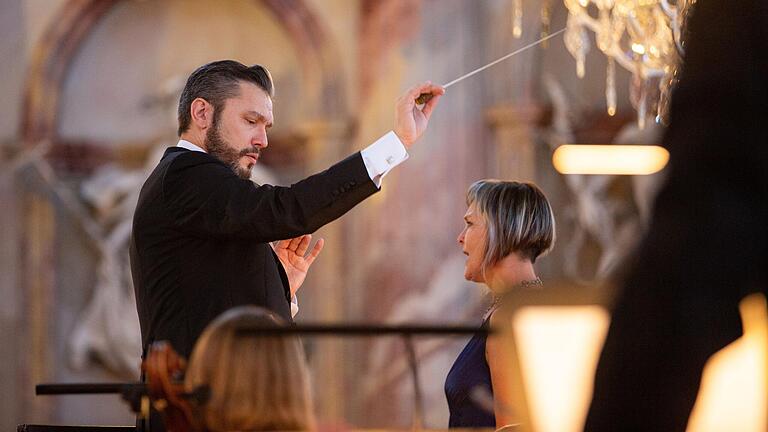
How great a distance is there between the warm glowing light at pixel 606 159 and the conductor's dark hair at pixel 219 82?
18.7ft

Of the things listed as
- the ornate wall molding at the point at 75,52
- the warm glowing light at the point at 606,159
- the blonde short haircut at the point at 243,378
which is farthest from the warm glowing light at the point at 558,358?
the ornate wall molding at the point at 75,52

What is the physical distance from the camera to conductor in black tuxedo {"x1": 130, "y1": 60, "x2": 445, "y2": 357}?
131 inches

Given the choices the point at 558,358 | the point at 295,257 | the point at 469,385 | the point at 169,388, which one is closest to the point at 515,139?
the point at 295,257

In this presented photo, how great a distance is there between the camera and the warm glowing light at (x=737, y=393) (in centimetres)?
170

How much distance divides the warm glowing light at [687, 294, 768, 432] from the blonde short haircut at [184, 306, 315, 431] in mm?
753

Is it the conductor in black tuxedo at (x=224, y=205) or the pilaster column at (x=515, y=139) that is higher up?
the pilaster column at (x=515, y=139)

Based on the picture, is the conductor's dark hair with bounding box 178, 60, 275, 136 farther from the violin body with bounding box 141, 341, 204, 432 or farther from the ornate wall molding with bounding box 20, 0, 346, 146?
the ornate wall molding with bounding box 20, 0, 346, 146

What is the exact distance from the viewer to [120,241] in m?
9.80

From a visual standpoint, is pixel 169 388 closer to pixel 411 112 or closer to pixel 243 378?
pixel 243 378

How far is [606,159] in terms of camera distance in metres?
9.34

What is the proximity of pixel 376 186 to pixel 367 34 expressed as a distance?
21.5ft

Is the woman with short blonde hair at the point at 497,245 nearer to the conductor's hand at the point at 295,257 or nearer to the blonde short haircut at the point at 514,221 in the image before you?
the blonde short haircut at the point at 514,221

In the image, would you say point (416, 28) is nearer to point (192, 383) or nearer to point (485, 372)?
point (485, 372)

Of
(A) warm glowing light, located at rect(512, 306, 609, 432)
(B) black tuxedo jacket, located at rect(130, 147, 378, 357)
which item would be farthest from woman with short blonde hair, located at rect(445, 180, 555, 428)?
(A) warm glowing light, located at rect(512, 306, 609, 432)
